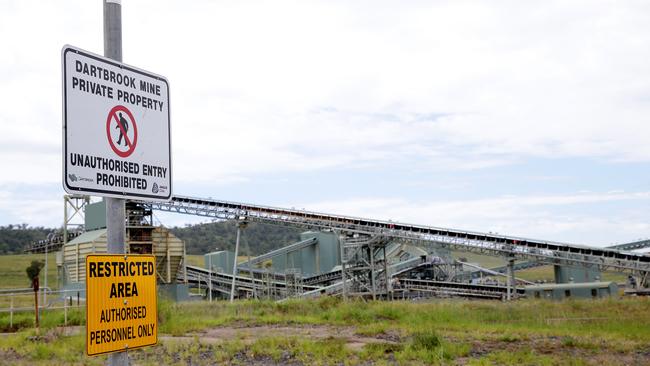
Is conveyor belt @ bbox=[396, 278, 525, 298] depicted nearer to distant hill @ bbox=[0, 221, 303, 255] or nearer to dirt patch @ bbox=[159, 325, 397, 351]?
dirt patch @ bbox=[159, 325, 397, 351]

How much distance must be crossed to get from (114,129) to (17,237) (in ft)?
400

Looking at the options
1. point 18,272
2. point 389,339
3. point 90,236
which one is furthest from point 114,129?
point 18,272

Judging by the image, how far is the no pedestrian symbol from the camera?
3664 millimetres

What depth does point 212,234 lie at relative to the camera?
124 meters

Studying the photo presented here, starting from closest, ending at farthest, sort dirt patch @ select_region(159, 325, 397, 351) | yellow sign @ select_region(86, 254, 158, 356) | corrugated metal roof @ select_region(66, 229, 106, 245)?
1. yellow sign @ select_region(86, 254, 158, 356)
2. dirt patch @ select_region(159, 325, 397, 351)
3. corrugated metal roof @ select_region(66, 229, 106, 245)

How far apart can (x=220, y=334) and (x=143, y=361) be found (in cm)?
550

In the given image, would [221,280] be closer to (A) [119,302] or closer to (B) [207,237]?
(A) [119,302]

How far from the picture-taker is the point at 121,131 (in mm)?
3748

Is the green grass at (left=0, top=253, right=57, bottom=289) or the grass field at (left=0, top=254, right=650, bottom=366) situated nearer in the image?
the grass field at (left=0, top=254, right=650, bottom=366)

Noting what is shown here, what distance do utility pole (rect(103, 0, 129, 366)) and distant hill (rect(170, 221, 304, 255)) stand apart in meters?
107

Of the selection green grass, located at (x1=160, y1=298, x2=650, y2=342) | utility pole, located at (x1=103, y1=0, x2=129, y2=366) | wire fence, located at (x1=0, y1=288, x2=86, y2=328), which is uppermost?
utility pole, located at (x1=103, y1=0, x2=129, y2=366)

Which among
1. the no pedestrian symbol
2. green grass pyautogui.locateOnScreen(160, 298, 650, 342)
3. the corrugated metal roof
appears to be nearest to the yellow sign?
the no pedestrian symbol

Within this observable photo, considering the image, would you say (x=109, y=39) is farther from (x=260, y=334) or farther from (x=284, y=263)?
(x=284, y=263)

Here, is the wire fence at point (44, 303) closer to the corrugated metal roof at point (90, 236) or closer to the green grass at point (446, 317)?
the green grass at point (446, 317)
